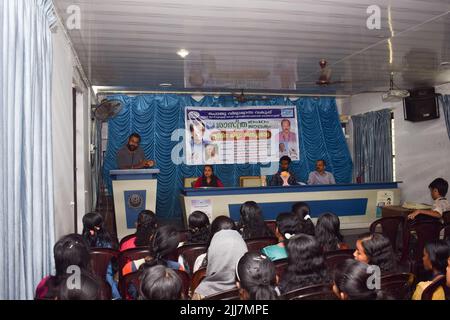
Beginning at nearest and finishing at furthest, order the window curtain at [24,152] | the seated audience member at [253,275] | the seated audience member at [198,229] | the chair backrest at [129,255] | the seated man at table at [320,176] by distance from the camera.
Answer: the seated audience member at [253,275] < the window curtain at [24,152] < the chair backrest at [129,255] < the seated audience member at [198,229] < the seated man at table at [320,176]

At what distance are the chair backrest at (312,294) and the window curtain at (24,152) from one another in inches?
52.5

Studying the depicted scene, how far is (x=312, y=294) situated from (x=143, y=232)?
5.41 feet

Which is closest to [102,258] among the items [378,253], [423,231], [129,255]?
[129,255]

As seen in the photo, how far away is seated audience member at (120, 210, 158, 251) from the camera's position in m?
3.04

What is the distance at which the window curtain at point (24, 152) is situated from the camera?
176cm

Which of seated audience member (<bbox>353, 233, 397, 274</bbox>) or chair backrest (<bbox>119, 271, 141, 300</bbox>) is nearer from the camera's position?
chair backrest (<bbox>119, 271, 141, 300</bbox>)

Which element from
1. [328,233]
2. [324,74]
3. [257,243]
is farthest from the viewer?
[324,74]

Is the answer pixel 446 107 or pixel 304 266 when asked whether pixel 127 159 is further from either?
pixel 446 107

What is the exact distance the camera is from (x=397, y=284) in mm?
2113

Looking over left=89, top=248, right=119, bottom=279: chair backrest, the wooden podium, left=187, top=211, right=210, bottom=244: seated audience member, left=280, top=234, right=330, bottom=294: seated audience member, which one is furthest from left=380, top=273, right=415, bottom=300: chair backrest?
the wooden podium

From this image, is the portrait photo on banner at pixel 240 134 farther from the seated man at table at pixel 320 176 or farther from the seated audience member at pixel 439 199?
the seated audience member at pixel 439 199

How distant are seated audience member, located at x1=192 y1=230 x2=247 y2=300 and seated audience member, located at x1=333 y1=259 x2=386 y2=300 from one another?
0.62 meters

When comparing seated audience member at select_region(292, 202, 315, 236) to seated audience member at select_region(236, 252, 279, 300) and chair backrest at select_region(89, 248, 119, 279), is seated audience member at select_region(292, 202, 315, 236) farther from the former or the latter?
chair backrest at select_region(89, 248, 119, 279)

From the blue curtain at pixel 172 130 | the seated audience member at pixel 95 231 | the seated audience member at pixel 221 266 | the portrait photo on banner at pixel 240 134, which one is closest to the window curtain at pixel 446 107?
the blue curtain at pixel 172 130
